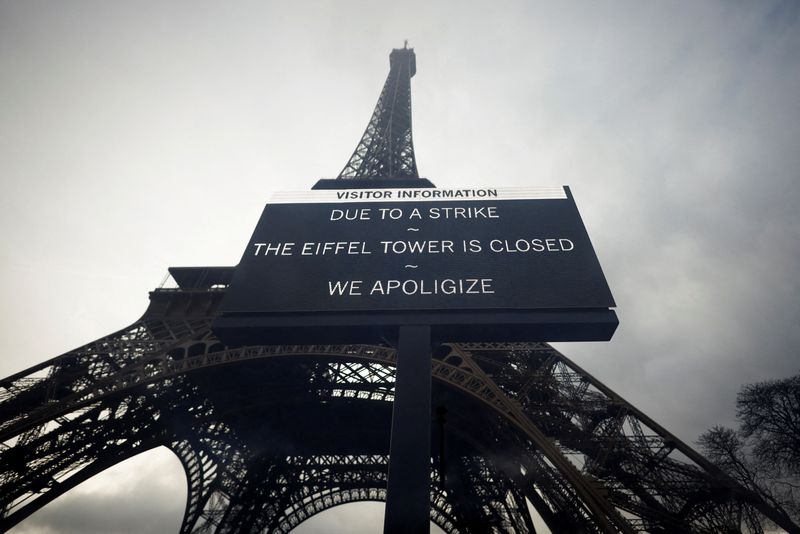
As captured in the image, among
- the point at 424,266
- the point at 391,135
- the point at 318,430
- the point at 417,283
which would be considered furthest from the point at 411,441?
the point at 391,135

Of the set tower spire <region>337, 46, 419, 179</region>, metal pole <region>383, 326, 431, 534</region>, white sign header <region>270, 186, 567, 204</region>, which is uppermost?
tower spire <region>337, 46, 419, 179</region>

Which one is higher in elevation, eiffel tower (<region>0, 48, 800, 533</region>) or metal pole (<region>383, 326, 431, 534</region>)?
eiffel tower (<region>0, 48, 800, 533</region>)

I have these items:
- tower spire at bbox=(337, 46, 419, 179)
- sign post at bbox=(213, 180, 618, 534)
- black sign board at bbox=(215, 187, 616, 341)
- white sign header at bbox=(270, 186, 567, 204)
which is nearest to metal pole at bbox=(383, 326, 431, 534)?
sign post at bbox=(213, 180, 618, 534)

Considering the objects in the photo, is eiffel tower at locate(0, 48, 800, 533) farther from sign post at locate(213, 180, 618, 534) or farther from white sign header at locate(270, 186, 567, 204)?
white sign header at locate(270, 186, 567, 204)

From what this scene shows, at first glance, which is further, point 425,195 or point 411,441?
point 425,195

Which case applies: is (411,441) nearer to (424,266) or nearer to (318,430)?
(424,266)

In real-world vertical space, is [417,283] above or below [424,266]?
below

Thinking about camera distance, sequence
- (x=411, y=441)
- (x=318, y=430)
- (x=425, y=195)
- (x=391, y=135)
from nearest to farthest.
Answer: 1. (x=411, y=441)
2. (x=425, y=195)
3. (x=318, y=430)
4. (x=391, y=135)

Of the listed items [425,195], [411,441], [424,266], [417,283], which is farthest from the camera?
[425,195]
